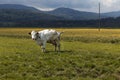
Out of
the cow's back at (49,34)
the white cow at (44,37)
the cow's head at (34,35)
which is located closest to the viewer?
the cow's head at (34,35)

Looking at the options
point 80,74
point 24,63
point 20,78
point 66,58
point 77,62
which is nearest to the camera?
point 20,78

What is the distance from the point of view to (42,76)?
18.9 meters

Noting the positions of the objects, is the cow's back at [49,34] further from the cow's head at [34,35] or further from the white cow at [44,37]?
the cow's head at [34,35]

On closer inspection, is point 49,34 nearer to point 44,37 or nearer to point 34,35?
point 44,37

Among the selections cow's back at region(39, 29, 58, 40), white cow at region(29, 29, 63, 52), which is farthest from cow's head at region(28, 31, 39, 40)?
cow's back at region(39, 29, 58, 40)

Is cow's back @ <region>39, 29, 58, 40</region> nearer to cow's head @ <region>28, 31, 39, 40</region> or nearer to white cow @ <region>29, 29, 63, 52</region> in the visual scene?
white cow @ <region>29, 29, 63, 52</region>

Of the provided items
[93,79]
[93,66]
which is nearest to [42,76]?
[93,79]

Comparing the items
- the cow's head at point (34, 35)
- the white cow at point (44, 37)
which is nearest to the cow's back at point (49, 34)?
the white cow at point (44, 37)

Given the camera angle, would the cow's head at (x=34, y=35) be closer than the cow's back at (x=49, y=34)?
Yes

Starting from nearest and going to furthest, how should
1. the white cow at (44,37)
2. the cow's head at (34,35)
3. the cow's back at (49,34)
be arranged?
the cow's head at (34,35)
the white cow at (44,37)
the cow's back at (49,34)

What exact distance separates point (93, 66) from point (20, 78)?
20.4 feet

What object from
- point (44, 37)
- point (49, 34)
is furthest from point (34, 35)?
point (49, 34)

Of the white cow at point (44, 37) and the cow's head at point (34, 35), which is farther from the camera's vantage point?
the white cow at point (44, 37)

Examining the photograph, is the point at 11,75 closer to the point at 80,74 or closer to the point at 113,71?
the point at 80,74
